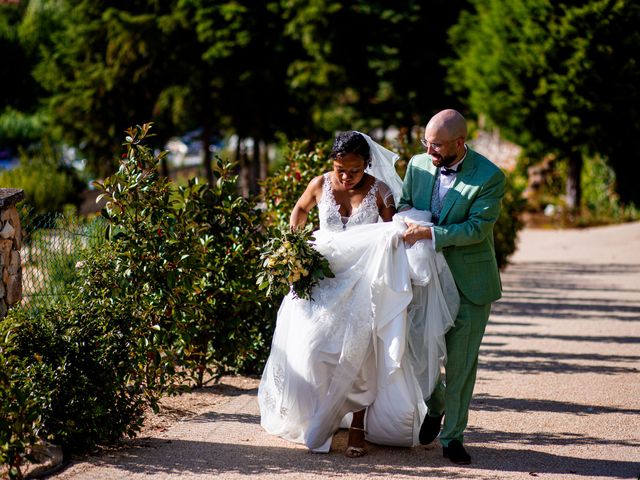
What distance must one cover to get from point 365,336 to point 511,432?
1.46 metres

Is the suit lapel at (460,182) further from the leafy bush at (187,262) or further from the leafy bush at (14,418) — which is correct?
the leafy bush at (14,418)

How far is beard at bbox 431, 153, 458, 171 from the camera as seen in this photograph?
6078mm

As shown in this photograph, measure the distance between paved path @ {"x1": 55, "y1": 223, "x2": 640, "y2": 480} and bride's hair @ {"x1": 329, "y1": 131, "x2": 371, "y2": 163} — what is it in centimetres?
197

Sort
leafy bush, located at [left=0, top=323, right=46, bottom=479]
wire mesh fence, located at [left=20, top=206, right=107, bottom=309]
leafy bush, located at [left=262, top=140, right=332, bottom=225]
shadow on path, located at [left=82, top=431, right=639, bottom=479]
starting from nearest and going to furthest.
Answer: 1. leafy bush, located at [left=0, top=323, right=46, bottom=479]
2. shadow on path, located at [left=82, top=431, right=639, bottom=479]
3. wire mesh fence, located at [left=20, top=206, right=107, bottom=309]
4. leafy bush, located at [left=262, top=140, right=332, bottom=225]

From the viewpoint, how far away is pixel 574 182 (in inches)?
1110

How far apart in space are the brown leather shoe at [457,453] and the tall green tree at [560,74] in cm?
1994

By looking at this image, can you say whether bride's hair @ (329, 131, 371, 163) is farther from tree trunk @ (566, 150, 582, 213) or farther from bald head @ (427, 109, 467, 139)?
tree trunk @ (566, 150, 582, 213)

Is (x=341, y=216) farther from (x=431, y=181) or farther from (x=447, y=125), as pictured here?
(x=447, y=125)

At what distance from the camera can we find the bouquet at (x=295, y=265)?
6.11 metres

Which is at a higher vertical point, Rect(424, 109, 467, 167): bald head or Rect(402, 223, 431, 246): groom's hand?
Rect(424, 109, 467, 167): bald head

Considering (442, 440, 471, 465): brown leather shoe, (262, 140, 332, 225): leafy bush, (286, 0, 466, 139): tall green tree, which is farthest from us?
(286, 0, 466, 139): tall green tree

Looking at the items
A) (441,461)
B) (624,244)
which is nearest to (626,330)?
(441,461)

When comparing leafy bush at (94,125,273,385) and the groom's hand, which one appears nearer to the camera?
the groom's hand

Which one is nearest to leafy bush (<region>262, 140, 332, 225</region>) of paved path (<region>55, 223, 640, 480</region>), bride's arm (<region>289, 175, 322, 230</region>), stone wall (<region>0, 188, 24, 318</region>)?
paved path (<region>55, 223, 640, 480</region>)
